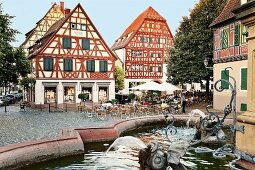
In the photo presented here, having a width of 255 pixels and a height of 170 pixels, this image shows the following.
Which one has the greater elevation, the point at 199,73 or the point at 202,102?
the point at 199,73

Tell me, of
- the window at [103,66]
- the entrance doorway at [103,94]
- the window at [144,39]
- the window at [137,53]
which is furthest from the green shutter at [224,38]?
the window at [137,53]

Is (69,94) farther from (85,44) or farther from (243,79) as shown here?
(243,79)

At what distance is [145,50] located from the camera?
54.2 metres

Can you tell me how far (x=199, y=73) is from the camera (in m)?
34.4

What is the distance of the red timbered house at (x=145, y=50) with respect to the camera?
176 feet

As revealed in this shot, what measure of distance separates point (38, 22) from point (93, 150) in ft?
139

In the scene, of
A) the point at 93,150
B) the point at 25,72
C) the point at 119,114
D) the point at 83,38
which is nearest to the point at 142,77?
the point at 83,38

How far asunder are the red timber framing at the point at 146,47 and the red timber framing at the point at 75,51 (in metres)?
13.2

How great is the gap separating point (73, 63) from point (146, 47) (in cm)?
1828

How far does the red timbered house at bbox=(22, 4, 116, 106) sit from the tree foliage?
9.01m

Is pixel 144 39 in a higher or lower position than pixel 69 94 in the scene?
higher

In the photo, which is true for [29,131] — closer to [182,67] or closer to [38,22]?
[182,67]

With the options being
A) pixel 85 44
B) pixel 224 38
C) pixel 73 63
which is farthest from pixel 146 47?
pixel 224 38

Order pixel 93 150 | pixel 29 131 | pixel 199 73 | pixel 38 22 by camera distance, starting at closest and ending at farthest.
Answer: pixel 93 150
pixel 29 131
pixel 199 73
pixel 38 22
